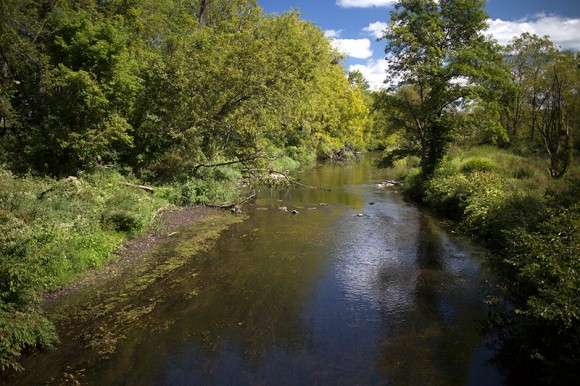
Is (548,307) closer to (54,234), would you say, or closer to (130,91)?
(54,234)

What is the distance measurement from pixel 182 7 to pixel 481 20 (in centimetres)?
2609

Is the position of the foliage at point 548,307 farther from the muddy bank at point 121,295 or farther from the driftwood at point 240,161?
the driftwood at point 240,161

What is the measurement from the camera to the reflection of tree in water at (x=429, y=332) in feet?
24.8

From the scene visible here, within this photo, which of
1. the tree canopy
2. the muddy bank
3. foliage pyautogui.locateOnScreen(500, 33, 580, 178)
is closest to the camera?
the muddy bank

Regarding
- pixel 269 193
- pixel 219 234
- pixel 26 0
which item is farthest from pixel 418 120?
pixel 26 0

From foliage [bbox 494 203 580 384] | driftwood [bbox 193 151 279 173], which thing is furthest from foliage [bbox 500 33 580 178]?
foliage [bbox 494 203 580 384]

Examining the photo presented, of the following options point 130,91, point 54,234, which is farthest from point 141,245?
point 130,91

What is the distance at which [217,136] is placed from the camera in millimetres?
23562

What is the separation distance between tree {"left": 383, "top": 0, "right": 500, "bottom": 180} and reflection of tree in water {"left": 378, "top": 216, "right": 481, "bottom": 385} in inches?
597

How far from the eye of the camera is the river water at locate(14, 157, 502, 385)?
7.46 m

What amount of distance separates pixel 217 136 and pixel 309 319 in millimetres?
16264

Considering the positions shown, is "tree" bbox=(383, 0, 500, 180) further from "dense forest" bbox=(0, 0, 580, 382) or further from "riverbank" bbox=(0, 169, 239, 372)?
"riverbank" bbox=(0, 169, 239, 372)

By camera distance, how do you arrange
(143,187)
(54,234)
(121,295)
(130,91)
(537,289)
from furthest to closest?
(130,91) < (143,187) < (54,234) < (121,295) < (537,289)

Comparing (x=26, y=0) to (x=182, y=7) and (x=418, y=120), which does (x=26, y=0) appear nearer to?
(x=182, y=7)
